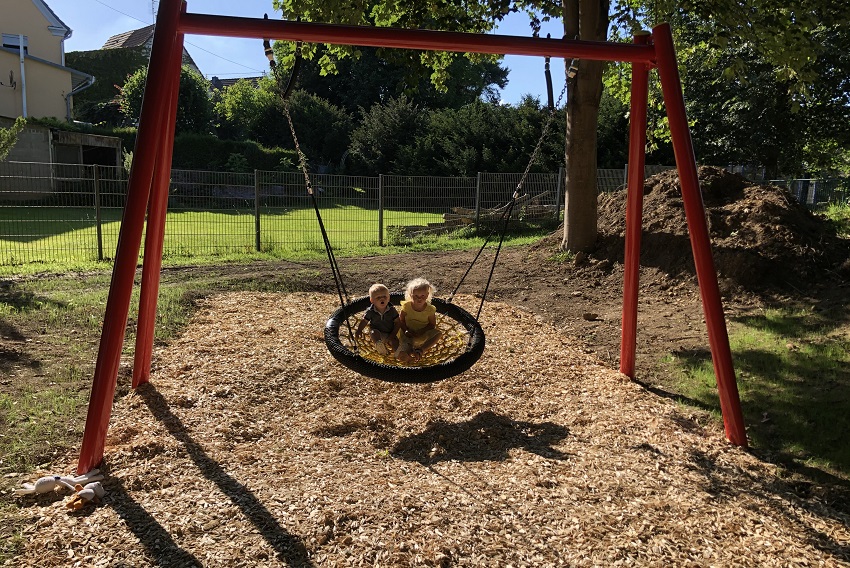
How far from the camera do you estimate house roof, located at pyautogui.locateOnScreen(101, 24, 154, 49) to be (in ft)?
143

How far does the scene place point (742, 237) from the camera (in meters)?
8.26

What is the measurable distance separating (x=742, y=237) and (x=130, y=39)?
46.8 meters

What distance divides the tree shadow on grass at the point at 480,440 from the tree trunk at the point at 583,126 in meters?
5.58

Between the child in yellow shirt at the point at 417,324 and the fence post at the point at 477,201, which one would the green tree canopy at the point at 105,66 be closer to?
the fence post at the point at 477,201

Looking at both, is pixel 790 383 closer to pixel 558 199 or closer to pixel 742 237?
pixel 742 237

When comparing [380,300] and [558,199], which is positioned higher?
[558,199]

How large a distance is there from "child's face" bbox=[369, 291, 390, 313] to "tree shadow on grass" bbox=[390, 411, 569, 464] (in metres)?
0.98

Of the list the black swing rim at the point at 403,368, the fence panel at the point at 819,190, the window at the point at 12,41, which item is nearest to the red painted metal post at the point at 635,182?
the black swing rim at the point at 403,368

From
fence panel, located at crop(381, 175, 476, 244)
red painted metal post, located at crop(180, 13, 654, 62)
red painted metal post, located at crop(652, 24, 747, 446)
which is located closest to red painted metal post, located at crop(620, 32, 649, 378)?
red painted metal post, located at crop(652, 24, 747, 446)

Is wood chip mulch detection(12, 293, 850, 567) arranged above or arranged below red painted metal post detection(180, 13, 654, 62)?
below

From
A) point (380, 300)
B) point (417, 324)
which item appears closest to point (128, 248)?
point (380, 300)

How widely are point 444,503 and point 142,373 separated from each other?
2.84 meters

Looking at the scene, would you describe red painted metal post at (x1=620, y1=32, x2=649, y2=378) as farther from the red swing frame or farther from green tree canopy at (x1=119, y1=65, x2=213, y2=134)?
green tree canopy at (x1=119, y1=65, x2=213, y2=134)

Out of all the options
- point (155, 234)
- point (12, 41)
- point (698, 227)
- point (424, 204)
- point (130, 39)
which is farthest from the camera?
point (130, 39)
